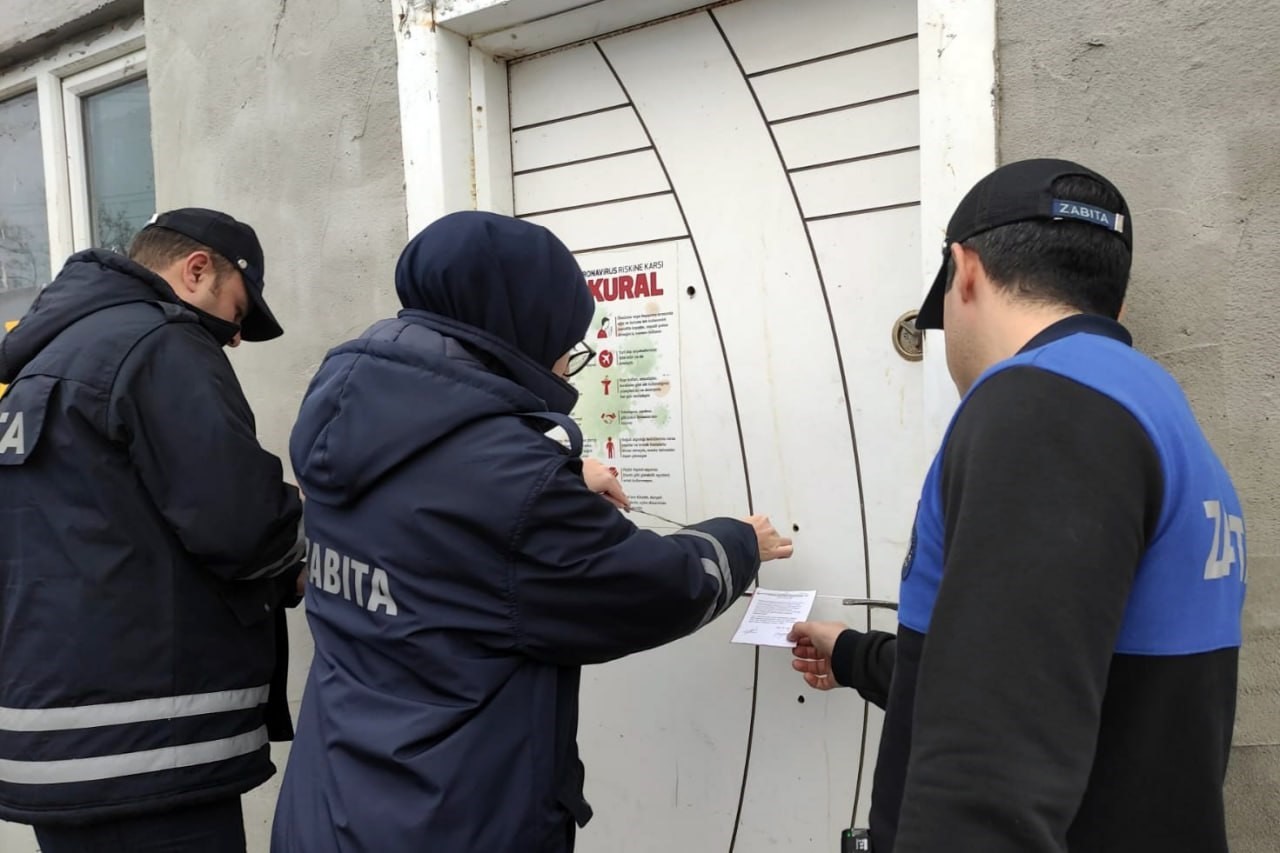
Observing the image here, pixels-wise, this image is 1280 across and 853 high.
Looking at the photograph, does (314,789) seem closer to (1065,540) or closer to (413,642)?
(413,642)

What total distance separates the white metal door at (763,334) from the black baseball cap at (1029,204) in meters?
0.78

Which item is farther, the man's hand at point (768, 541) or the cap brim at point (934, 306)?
the man's hand at point (768, 541)

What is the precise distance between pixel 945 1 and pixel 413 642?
1.45m

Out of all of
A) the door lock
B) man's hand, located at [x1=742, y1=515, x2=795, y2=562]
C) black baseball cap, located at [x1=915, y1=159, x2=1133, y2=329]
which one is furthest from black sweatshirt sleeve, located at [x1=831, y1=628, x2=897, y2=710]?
black baseball cap, located at [x1=915, y1=159, x2=1133, y2=329]

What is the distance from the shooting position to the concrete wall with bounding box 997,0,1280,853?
1502mm

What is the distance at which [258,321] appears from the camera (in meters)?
2.49

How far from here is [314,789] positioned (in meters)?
1.53

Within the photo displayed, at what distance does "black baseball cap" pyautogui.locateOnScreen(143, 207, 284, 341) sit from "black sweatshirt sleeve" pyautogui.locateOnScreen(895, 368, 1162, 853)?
198 cm

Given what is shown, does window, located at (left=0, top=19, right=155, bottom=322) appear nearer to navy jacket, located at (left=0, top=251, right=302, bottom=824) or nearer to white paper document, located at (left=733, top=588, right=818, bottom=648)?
navy jacket, located at (left=0, top=251, right=302, bottom=824)

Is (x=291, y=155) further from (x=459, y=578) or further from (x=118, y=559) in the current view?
(x=459, y=578)

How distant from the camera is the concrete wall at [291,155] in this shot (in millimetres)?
2600

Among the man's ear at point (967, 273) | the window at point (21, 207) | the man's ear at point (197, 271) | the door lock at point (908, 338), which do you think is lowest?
the door lock at point (908, 338)

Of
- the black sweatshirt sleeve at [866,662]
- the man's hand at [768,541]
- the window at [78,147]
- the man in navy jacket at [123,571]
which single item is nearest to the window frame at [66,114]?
the window at [78,147]

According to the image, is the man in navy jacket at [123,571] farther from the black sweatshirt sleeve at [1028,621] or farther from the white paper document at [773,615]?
the black sweatshirt sleeve at [1028,621]
